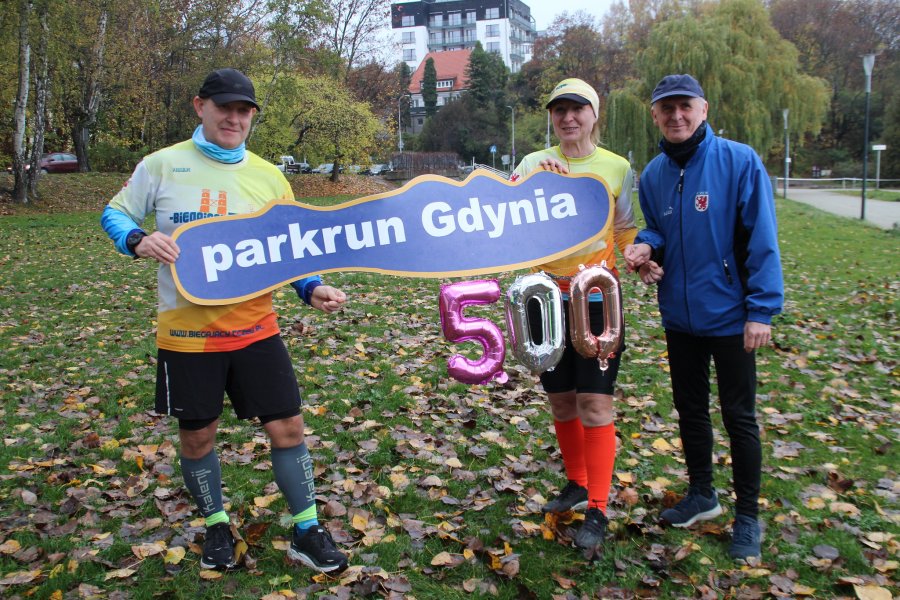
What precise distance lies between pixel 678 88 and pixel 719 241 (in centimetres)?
77

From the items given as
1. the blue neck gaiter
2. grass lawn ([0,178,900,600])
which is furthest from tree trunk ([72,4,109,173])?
the blue neck gaiter

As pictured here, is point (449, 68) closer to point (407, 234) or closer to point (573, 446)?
point (573, 446)

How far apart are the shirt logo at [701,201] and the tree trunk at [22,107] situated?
21.6 meters

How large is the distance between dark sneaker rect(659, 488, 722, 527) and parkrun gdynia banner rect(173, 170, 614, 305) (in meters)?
1.59

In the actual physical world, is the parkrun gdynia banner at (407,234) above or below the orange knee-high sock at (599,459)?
above

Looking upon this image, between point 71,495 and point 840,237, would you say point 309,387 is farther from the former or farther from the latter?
point 840,237

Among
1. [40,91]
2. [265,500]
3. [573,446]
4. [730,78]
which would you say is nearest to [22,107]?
[40,91]

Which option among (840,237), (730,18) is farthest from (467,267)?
(730,18)

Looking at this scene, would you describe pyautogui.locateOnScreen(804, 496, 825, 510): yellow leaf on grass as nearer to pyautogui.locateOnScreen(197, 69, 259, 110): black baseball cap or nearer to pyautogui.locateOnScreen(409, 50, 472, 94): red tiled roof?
pyautogui.locateOnScreen(197, 69, 259, 110): black baseball cap

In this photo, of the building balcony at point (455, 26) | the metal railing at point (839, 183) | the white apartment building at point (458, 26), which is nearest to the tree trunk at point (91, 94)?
the metal railing at point (839, 183)

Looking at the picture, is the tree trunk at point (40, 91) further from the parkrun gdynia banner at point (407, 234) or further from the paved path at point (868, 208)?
the paved path at point (868, 208)

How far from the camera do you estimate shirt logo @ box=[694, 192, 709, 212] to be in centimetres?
327

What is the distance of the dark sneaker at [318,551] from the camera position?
328 cm

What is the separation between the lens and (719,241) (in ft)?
10.7
